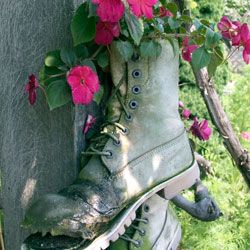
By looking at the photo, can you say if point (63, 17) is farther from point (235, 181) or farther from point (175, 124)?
point (235, 181)

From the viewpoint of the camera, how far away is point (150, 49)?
108cm

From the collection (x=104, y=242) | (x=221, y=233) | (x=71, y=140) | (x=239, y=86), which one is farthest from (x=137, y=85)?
(x=239, y=86)

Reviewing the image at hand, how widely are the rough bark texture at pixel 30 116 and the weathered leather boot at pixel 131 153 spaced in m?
0.10

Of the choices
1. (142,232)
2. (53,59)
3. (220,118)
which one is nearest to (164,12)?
(53,59)

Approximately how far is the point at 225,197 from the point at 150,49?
1827 mm

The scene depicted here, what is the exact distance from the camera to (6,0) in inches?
47.4

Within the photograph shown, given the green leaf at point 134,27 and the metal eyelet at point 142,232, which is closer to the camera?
the green leaf at point 134,27

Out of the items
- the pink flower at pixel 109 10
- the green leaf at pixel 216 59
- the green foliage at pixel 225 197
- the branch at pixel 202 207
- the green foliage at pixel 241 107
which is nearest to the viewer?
the pink flower at pixel 109 10

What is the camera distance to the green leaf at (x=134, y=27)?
3.33 ft

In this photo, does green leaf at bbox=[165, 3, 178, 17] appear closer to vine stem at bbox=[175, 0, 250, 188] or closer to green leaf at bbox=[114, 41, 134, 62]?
green leaf at bbox=[114, 41, 134, 62]

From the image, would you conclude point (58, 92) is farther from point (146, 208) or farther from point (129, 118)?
point (146, 208)

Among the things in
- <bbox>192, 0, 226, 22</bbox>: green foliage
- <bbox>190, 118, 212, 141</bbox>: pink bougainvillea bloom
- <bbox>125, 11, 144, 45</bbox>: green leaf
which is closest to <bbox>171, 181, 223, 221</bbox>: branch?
<bbox>190, 118, 212, 141</bbox>: pink bougainvillea bloom

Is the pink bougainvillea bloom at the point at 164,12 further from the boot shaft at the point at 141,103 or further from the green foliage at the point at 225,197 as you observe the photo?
the green foliage at the point at 225,197

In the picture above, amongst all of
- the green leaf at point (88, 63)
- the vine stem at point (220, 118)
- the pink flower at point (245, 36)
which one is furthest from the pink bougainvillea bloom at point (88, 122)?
the vine stem at point (220, 118)
